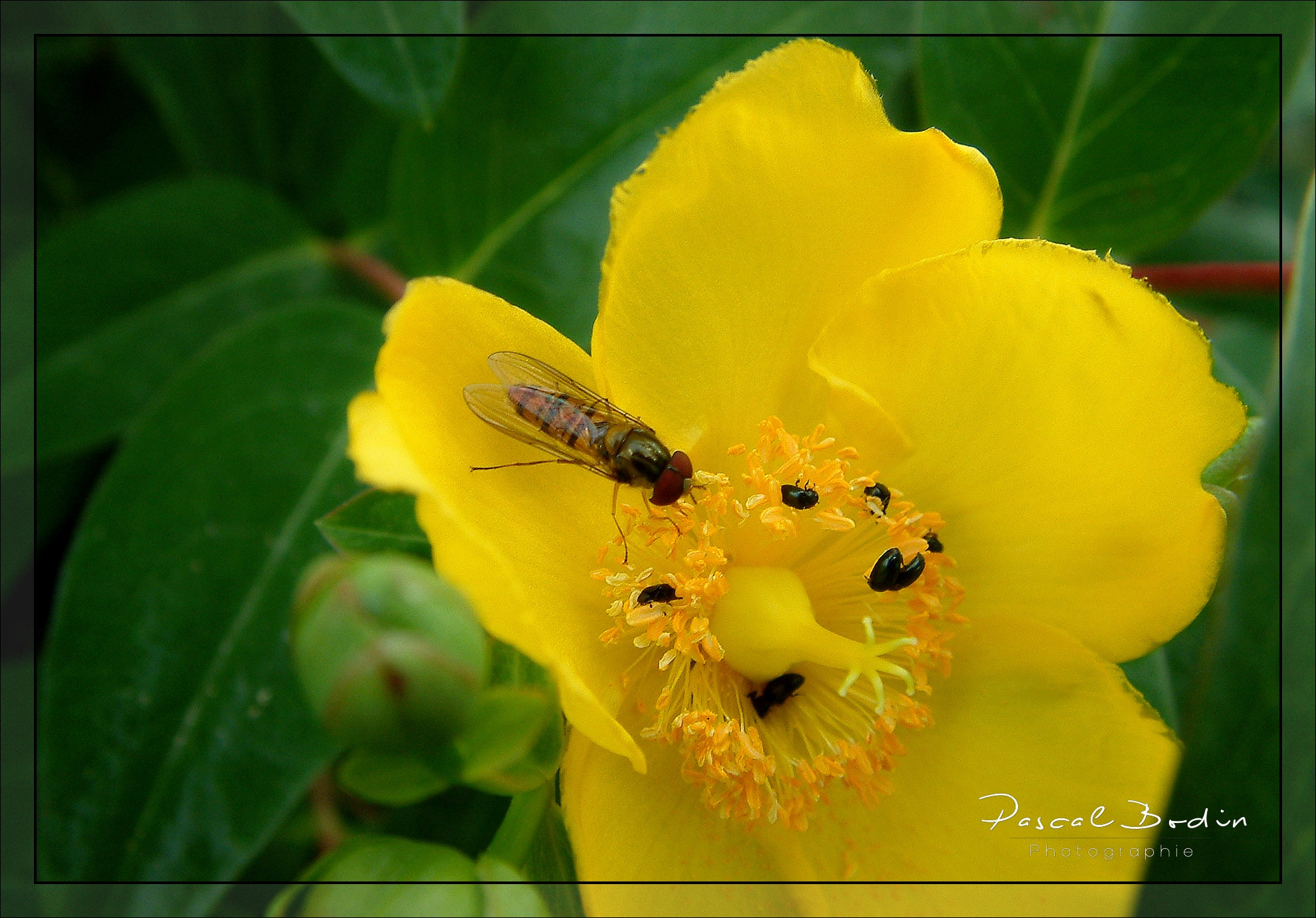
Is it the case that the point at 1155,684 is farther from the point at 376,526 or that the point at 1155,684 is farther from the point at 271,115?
the point at 271,115

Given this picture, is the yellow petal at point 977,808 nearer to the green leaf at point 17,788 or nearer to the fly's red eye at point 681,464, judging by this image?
the fly's red eye at point 681,464

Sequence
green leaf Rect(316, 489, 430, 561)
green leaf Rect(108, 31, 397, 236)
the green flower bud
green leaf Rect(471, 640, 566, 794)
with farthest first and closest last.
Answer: green leaf Rect(108, 31, 397, 236)
green leaf Rect(316, 489, 430, 561)
green leaf Rect(471, 640, 566, 794)
the green flower bud

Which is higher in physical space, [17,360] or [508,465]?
[508,465]

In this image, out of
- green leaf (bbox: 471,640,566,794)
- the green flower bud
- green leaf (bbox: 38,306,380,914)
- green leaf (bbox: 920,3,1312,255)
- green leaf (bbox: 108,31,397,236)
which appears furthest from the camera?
green leaf (bbox: 108,31,397,236)

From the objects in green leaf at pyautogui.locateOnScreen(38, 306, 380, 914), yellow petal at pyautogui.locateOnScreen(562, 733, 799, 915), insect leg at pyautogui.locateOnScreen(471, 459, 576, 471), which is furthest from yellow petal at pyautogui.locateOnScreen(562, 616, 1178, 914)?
green leaf at pyautogui.locateOnScreen(38, 306, 380, 914)

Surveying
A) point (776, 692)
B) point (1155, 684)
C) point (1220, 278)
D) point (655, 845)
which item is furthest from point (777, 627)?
point (1220, 278)
